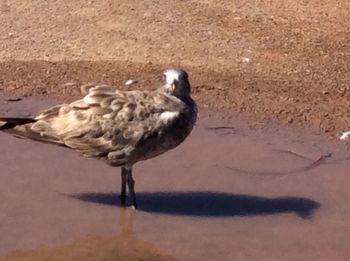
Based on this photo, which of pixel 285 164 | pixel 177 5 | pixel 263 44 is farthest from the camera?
pixel 177 5

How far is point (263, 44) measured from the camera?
9.74 meters

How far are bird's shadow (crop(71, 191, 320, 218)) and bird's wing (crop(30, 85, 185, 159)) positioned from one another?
0.39 m

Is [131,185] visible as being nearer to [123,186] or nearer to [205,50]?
[123,186]

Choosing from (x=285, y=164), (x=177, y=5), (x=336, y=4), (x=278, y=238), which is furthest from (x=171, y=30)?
(x=278, y=238)

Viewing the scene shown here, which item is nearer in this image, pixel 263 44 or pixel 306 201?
pixel 306 201

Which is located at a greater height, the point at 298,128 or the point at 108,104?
the point at 108,104

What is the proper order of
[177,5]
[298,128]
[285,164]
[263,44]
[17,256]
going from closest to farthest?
[17,256] → [285,164] → [298,128] → [263,44] → [177,5]

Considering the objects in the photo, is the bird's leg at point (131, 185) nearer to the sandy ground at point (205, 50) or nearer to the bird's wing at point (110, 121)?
the bird's wing at point (110, 121)

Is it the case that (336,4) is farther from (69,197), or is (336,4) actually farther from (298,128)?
(69,197)

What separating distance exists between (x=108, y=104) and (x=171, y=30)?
123 inches

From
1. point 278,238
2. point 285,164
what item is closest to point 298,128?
point 285,164

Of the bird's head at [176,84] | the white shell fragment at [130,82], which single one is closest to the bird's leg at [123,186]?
the bird's head at [176,84]

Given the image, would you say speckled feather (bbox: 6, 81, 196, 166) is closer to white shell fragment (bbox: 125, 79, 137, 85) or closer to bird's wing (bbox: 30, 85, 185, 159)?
bird's wing (bbox: 30, 85, 185, 159)

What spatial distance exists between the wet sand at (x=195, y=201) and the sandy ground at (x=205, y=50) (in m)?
0.61
